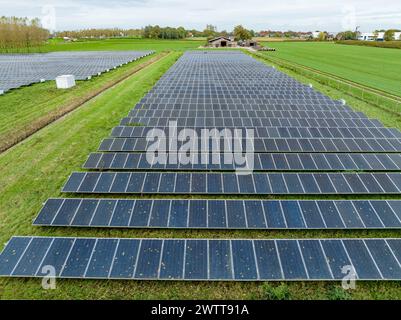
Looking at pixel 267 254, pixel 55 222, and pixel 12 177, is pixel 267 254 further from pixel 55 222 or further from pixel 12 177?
pixel 12 177

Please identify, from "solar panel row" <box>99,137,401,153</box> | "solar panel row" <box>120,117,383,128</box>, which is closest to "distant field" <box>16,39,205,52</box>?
"solar panel row" <box>120,117,383,128</box>

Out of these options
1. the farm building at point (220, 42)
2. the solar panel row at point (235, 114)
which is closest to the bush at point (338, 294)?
the solar panel row at point (235, 114)

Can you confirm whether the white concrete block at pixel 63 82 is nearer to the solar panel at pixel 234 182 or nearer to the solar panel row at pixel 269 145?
the solar panel row at pixel 269 145

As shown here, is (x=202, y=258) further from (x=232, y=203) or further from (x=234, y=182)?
(x=234, y=182)

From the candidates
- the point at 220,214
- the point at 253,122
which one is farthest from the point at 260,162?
the point at 253,122

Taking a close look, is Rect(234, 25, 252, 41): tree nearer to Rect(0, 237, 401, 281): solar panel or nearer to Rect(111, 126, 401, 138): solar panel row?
Rect(111, 126, 401, 138): solar panel row
